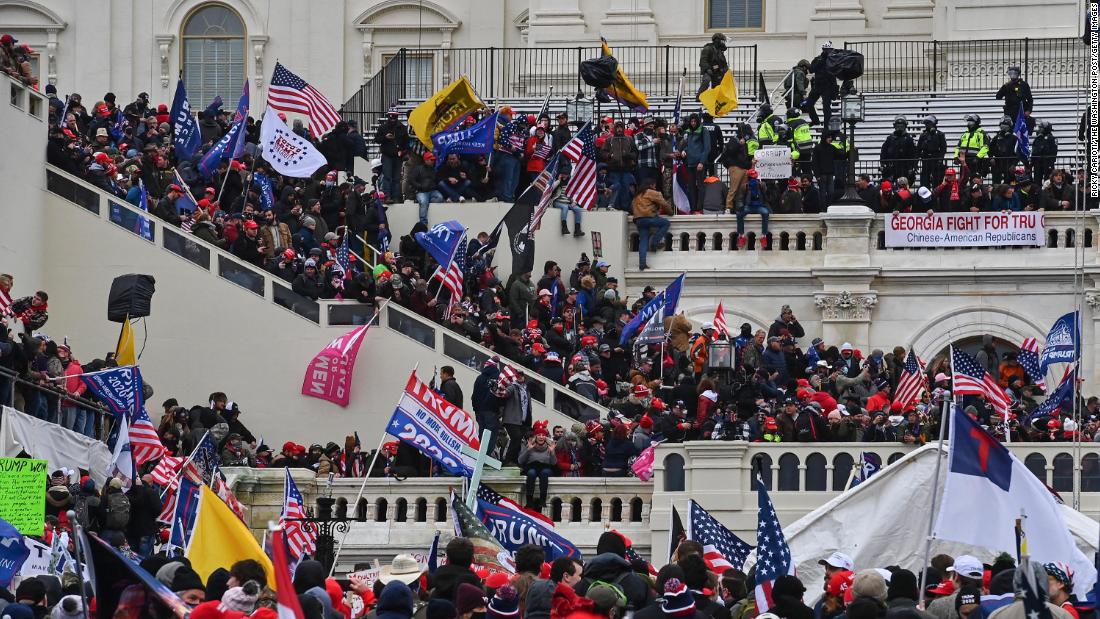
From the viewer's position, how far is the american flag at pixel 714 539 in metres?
24.7

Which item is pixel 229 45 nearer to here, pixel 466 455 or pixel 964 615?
pixel 466 455

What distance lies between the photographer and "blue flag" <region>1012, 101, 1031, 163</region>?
45.4m

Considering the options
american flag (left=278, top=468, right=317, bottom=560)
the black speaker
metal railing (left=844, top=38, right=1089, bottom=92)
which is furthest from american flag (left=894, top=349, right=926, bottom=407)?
metal railing (left=844, top=38, right=1089, bottom=92)

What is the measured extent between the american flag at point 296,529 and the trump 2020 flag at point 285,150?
490 inches

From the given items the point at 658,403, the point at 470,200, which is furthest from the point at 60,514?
the point at 470,200

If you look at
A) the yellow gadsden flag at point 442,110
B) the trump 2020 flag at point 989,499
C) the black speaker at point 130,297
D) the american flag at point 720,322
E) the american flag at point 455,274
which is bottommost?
the trump 2020 flag at point 989,499

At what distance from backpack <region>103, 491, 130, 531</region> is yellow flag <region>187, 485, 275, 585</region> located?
791cm

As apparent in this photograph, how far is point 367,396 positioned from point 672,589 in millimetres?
22978

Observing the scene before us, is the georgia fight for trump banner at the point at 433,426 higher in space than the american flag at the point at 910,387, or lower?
lower

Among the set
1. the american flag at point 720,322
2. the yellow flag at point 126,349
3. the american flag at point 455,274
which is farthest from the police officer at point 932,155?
the yellow flag at point 126,349

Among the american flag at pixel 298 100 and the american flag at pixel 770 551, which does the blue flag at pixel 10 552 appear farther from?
the american flag at pixel 298 100

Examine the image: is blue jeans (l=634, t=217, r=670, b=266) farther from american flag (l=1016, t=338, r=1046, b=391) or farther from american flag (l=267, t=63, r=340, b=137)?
american flag (l=1016, t=338, r=1046, b=391)

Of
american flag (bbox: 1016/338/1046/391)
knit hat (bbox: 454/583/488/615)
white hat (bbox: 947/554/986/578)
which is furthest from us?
american flag (bbox: 1016/338/1046/391)

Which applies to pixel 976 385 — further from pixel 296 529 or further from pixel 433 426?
pixel 296 529
